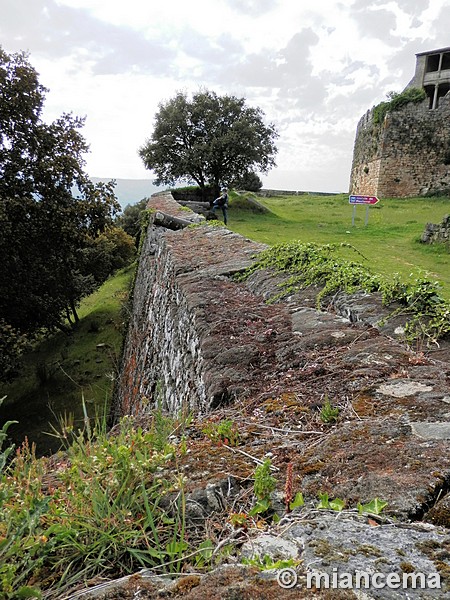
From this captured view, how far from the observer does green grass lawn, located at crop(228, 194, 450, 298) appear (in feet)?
33.1

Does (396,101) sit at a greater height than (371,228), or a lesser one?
greater

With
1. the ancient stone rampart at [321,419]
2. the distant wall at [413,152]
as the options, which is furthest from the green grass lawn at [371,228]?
the distant wall at [413,152]

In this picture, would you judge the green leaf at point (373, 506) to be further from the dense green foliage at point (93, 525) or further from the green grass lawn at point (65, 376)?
the green grass lawn at point (65, 376)

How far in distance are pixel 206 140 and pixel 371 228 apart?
1238 cm

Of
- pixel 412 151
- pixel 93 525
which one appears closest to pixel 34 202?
pixel 93 525

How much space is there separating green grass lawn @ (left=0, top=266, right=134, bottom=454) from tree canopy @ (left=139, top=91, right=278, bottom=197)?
8.15 meters

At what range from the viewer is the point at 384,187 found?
2870 cm

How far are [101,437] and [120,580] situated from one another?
91cm

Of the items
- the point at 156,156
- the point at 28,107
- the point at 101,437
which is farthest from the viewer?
the point at 156,156

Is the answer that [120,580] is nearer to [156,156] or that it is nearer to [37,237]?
[37,237]

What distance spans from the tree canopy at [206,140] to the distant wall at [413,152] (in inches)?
317

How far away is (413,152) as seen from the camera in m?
27.8

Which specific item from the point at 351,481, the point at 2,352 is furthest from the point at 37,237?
the point at 351,481

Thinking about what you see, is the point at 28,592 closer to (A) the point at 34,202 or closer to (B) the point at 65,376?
(A) the point at 34,202
